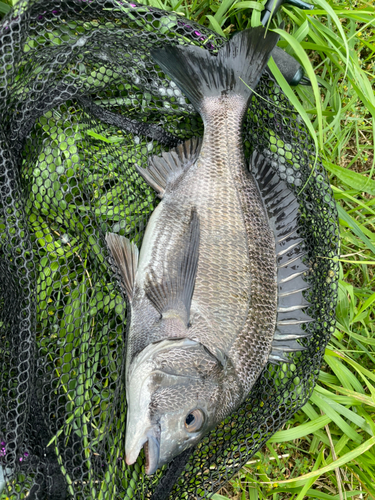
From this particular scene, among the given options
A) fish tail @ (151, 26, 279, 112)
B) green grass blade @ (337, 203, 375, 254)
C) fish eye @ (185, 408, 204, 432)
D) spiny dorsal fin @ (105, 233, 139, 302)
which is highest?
fish tail @ (151, 26, 279, 112)

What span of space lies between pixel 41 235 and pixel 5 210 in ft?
1.30

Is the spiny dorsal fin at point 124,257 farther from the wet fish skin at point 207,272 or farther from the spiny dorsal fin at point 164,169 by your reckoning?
the spiny dorsal fin at point 164,169

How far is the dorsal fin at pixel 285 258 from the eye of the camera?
2221 millimetres

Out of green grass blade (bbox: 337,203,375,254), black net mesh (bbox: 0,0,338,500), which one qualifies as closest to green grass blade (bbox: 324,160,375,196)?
green grass blade (bbox: 337,203,375,254)

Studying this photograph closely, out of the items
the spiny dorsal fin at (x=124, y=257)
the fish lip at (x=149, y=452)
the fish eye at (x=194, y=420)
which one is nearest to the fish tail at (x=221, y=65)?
the spiny dorsal fin at (x=124, y=257)

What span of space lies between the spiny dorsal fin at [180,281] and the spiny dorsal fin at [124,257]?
0.10m

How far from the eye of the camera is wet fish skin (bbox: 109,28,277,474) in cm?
184

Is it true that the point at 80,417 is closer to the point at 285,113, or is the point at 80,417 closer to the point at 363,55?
the point at 285,113

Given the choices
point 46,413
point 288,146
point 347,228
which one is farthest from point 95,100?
point 347,228

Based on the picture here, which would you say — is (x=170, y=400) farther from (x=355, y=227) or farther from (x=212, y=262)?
(x=355, y=227)

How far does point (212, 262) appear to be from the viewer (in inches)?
81.8

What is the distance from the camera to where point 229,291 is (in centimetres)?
206

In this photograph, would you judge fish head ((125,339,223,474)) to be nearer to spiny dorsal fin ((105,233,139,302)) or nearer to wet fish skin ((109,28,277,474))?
wet fish skin ((109,28,277,474))

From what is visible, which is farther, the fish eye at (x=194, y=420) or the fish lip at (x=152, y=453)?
the fish eye at (x=194, y=420)
